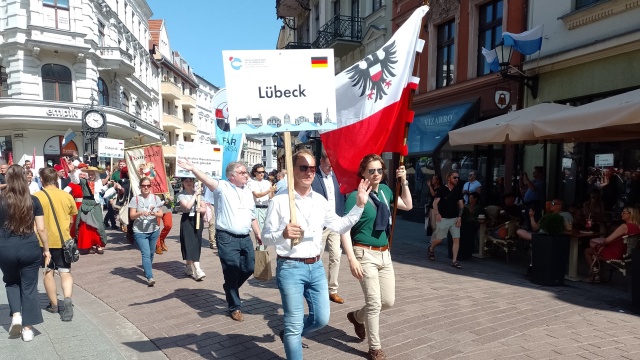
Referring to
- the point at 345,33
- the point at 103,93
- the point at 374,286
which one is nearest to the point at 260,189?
the point at 374,286

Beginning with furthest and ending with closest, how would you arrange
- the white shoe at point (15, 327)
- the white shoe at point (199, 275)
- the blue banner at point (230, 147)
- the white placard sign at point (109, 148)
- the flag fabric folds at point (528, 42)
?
the white placard sign at point (109, 148)
the flag fabric folds at point (528, 42)
the white shoe at point (199, 275)
the blue banner at point (230, 147)
the white shoe at point (15, 327)

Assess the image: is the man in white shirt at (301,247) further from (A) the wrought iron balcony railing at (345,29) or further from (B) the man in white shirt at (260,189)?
(A) the wrought iron balcony railing at (345,29)

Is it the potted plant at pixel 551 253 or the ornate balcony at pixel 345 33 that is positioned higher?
the ornate balcony at pixel 345 33

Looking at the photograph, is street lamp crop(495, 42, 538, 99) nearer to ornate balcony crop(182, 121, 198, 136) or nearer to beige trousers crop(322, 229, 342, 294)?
beige trousers crop(322, 229, 342, 294)

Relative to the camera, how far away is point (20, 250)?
4211 mm

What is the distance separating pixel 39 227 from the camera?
4414 millimetres

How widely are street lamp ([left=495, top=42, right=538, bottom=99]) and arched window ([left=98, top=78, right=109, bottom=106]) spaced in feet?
83.7

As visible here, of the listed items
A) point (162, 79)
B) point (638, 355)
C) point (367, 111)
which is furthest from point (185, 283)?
point (162, 79)

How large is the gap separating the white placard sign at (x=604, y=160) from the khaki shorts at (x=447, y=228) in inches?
154

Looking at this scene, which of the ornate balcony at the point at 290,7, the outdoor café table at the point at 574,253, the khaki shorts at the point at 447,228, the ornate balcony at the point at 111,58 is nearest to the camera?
the outdoor café table at the point at 574,253

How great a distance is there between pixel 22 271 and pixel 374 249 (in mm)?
3399

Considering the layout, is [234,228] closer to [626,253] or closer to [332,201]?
[332,201]

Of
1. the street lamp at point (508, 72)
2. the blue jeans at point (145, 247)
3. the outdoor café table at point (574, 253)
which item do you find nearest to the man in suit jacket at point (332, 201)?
the blue jeans at point (145, 247)

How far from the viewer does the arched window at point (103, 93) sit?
28.4 meters
